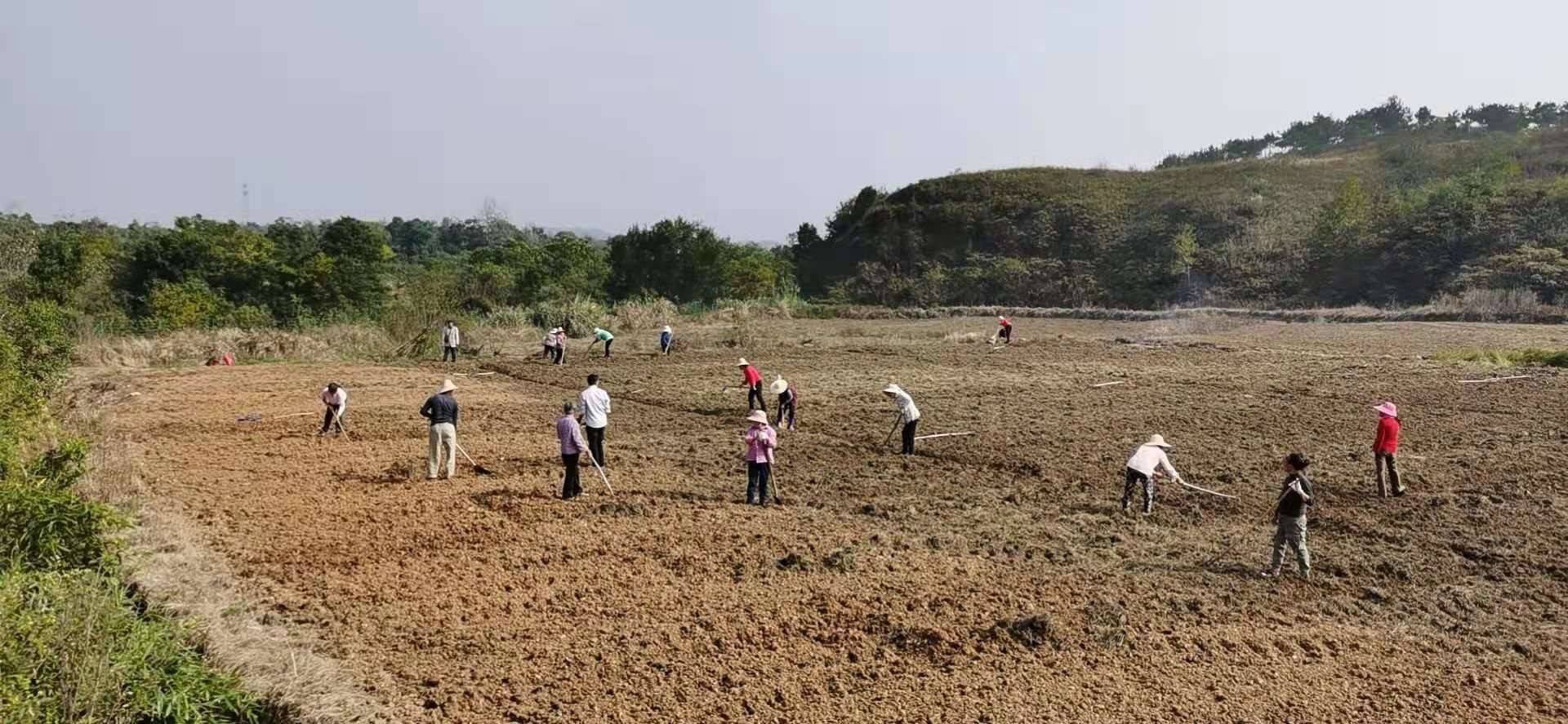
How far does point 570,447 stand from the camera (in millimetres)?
12461

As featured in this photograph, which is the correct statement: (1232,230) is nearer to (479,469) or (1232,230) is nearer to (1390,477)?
(1390,477)

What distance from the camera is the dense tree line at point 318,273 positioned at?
127 ft

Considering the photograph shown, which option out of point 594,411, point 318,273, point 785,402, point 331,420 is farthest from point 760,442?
point 318,273

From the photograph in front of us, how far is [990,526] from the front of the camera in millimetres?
11734

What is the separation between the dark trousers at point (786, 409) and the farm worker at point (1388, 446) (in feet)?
29.5

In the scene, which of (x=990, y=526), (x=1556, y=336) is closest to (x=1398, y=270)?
(x=1556, y=336)

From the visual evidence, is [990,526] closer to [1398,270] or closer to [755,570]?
[755,570]

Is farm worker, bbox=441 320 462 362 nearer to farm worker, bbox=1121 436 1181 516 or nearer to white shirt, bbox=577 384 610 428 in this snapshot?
white shirt, bbox=577 384 610 428

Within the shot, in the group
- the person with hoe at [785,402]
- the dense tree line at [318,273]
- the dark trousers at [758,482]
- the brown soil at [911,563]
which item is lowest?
the brown soil at [911,563]

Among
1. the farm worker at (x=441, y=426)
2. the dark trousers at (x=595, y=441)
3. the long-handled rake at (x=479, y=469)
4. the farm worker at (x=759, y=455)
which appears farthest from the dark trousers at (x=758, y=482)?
the farm worker at (x=441, y=426)

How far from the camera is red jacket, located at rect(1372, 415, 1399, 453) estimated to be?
12560 mm

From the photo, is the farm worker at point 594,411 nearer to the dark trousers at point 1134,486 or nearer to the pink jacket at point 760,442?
the pink jacket at point 760,442

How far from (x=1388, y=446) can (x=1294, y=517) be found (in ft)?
13.5

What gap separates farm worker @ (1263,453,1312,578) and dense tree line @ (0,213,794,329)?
3205 centimetres
